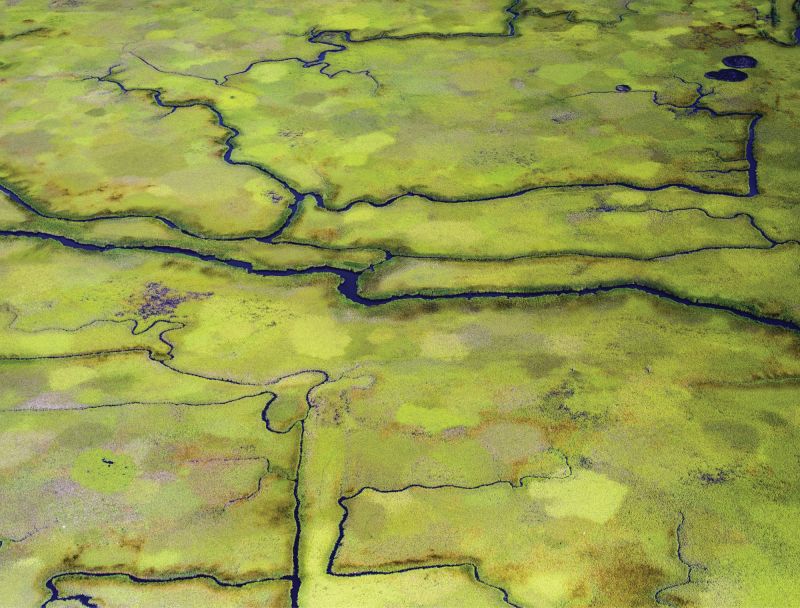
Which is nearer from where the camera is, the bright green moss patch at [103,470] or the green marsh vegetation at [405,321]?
the green marsh vegetation at [405,321]

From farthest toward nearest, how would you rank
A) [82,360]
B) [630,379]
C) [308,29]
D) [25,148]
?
[308,29] < [25,148] < [82,360] < [630,379]

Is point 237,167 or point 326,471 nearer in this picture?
point 326,471

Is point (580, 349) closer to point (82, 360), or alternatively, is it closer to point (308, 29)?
point (82, 360)

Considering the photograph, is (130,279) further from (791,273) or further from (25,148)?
(791,273)

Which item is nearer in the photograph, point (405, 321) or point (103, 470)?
point (103, 470)

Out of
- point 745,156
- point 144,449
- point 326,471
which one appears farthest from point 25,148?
point 745,156

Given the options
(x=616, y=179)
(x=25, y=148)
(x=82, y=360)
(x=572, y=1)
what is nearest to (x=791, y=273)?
(x=616, y=179)

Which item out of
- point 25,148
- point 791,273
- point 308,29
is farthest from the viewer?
point 308,29

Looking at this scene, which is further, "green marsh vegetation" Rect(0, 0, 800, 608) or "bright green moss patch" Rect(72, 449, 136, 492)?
"bright green moss patch" Rect(72, 449, 136, 492)

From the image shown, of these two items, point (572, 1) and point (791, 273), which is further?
point (572, 1)
